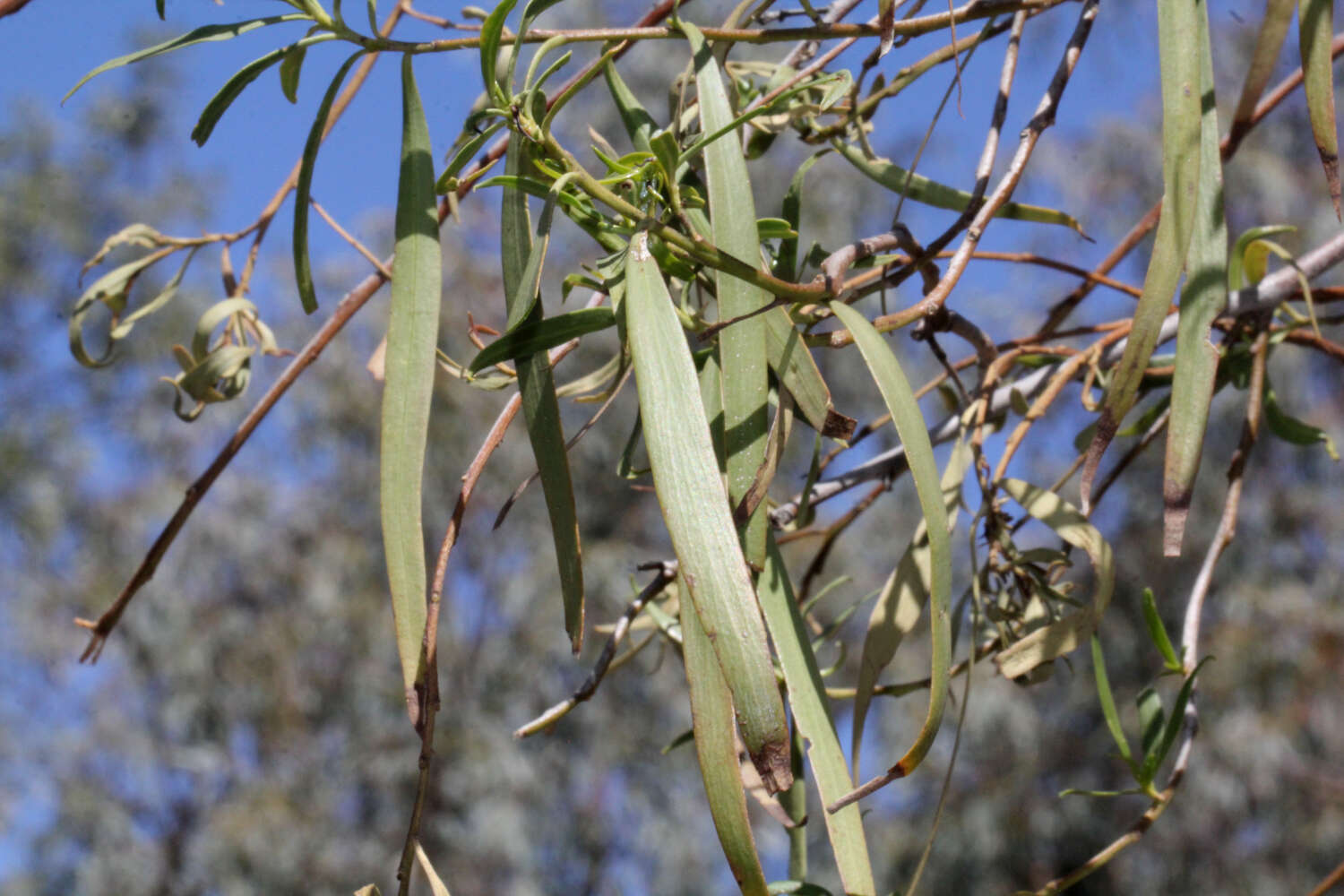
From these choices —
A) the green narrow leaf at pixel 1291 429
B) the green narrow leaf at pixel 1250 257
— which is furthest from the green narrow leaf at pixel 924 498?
the green narrow leaf at pixel 1291 429

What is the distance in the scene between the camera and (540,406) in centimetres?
35

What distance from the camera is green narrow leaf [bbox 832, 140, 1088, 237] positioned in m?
0.51

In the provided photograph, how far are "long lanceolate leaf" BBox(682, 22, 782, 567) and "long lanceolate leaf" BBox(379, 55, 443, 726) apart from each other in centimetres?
9

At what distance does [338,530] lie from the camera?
17.1ft

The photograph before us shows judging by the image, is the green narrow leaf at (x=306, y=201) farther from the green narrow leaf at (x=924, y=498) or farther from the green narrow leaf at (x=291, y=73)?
the green narrow leaf at (x=924, y=498)

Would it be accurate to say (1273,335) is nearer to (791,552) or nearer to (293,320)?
(791,552)

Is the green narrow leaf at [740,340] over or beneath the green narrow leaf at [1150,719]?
over

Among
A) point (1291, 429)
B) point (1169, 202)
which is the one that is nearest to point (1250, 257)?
point (1291, 429)

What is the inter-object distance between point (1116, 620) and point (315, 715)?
347cm

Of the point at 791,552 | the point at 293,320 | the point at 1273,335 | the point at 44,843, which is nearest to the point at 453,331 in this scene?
the point at 293,320

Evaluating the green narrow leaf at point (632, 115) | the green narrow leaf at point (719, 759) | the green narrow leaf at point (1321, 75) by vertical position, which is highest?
the green narrow leaf at point (632, 115)

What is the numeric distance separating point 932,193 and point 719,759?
338 mm

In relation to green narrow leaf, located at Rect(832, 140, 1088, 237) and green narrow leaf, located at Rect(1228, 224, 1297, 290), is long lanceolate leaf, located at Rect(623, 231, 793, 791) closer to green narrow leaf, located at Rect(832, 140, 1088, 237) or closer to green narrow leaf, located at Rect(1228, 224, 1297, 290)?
green narrow leaf, located at Rect(832, 140, 1088, 237)

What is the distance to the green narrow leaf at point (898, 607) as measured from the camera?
47 centimetres
